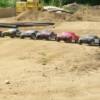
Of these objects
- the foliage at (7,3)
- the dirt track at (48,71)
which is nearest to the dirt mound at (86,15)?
the foliage at (7,3)

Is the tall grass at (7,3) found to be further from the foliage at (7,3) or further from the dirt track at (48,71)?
the dirt track at (48,71)

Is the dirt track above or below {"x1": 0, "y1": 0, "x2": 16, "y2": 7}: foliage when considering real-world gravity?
above

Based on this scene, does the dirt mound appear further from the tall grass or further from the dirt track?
the dirt track

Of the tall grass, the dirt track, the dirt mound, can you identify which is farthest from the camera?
the tall grass

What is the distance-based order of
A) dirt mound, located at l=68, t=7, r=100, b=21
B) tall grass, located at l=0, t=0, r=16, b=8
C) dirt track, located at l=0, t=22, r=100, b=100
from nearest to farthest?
dirt track, located at l=0, t=22, r=100, b=100 < dirt mound, located at l=68, t=7, r=100, b=21 < tall grass, located at l=0, t=0, r=16, b=8

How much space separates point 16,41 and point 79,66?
19.7 ft

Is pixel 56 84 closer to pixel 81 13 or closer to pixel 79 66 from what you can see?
pixel 79 66

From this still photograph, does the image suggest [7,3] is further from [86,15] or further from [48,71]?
[48,71]

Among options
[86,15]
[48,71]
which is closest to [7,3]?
[86,15]

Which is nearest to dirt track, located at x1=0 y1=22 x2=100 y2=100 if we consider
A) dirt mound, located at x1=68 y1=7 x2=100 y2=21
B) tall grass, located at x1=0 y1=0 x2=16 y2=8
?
dirt mound, located at x1=68 y1=7 x2=100 y2=21

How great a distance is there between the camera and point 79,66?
15.5 metres

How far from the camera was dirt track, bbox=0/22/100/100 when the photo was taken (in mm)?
12502

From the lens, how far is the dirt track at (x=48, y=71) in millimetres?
12502

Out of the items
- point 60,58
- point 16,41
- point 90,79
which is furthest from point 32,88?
point 16,41
